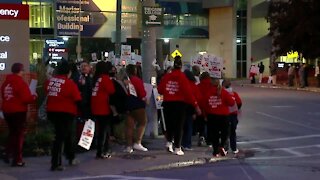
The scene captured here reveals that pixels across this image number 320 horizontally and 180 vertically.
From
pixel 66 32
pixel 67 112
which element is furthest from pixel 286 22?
pixel 67 112

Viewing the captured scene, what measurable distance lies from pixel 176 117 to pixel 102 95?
1.73 metres

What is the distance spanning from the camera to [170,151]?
13.4m

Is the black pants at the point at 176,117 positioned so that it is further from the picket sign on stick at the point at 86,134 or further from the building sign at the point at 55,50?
the building sign at the point at 55,50

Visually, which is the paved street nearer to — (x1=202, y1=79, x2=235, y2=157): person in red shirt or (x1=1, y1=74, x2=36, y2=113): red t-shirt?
(x1=202, y1=79, x2=235, y2=157): person in red shirt

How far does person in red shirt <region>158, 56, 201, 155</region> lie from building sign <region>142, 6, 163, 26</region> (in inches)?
114

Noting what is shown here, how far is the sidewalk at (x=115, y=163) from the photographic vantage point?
10875mm

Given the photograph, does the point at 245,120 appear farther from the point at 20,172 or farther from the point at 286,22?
the point at 286,22

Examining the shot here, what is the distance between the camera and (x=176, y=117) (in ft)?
42.8

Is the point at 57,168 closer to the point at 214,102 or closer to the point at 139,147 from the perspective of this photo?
the point at 139,147

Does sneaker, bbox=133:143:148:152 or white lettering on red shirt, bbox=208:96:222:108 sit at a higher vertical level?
white lettering on red shirt, bbox=208:96:222:108

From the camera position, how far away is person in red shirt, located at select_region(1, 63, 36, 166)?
1119cm

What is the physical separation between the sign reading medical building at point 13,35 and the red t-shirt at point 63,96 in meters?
3.35

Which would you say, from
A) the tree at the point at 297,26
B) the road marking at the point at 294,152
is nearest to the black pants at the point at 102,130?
the road marking at the point at 294,152

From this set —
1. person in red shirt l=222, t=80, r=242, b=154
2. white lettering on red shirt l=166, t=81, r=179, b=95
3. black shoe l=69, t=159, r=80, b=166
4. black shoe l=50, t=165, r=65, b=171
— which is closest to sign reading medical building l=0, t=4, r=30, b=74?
black shoe l=69, t=159, r=80, b=166
